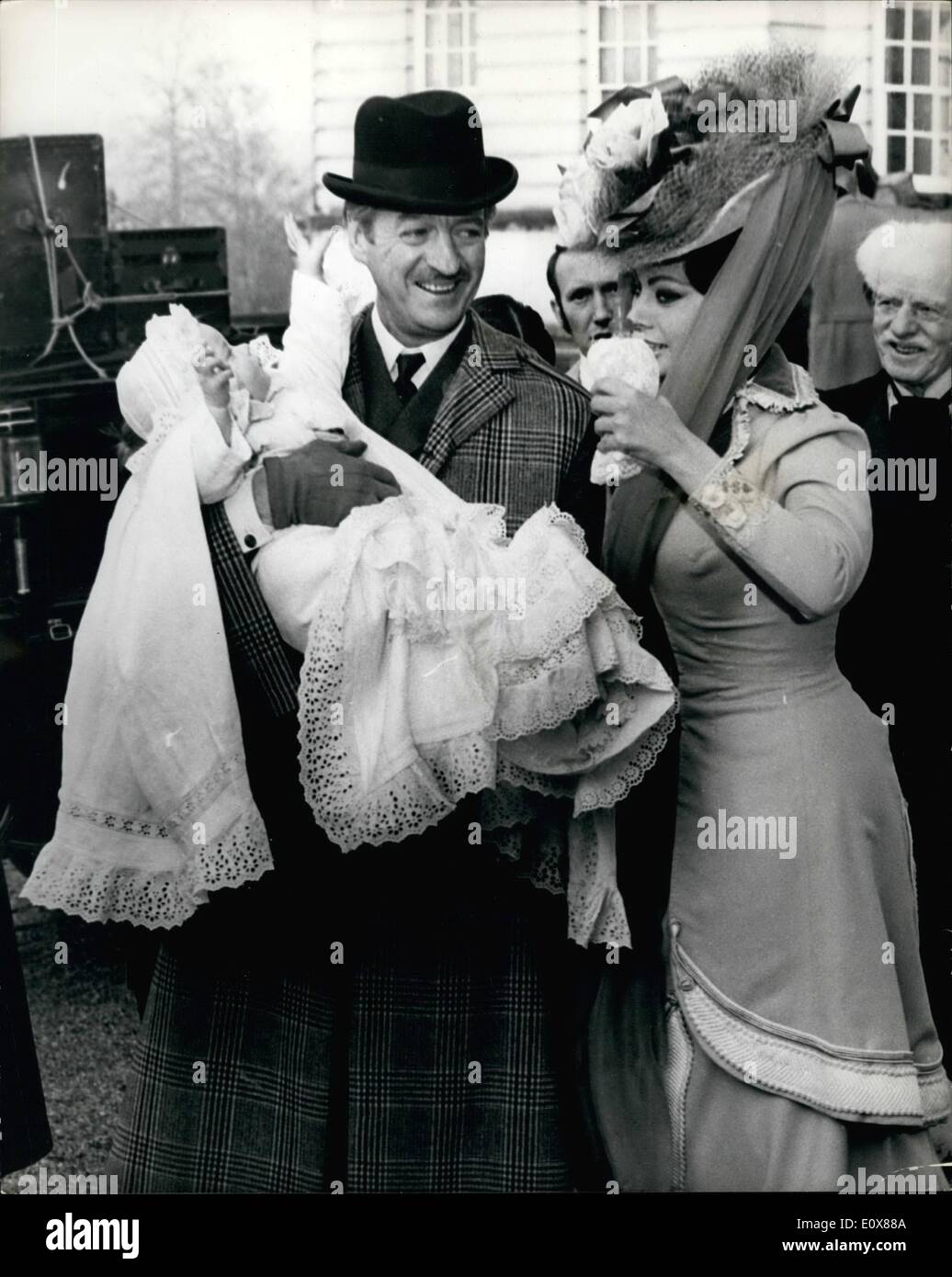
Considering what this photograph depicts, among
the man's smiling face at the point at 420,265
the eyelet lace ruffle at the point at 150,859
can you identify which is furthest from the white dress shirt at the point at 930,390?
the eyelet lace ruffle at the point at 150,859

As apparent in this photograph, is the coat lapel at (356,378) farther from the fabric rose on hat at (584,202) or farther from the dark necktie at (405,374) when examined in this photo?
the fabric rose on hat at (584,202)

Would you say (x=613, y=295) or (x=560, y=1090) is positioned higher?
(x=613, y=295)

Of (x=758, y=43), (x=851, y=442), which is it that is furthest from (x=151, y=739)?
(x=758, y=43)

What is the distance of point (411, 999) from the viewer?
11.2ft

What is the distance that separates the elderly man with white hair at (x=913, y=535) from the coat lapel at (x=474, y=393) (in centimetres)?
70

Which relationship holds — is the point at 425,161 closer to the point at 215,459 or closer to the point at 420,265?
the point at 420,265

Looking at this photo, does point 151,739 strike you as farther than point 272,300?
No

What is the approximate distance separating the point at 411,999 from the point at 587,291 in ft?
5.00

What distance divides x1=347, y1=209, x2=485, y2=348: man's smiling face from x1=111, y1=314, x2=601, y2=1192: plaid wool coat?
0.10 metres

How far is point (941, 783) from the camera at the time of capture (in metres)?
3.62

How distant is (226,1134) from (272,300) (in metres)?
1.75

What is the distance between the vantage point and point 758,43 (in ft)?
11.5
